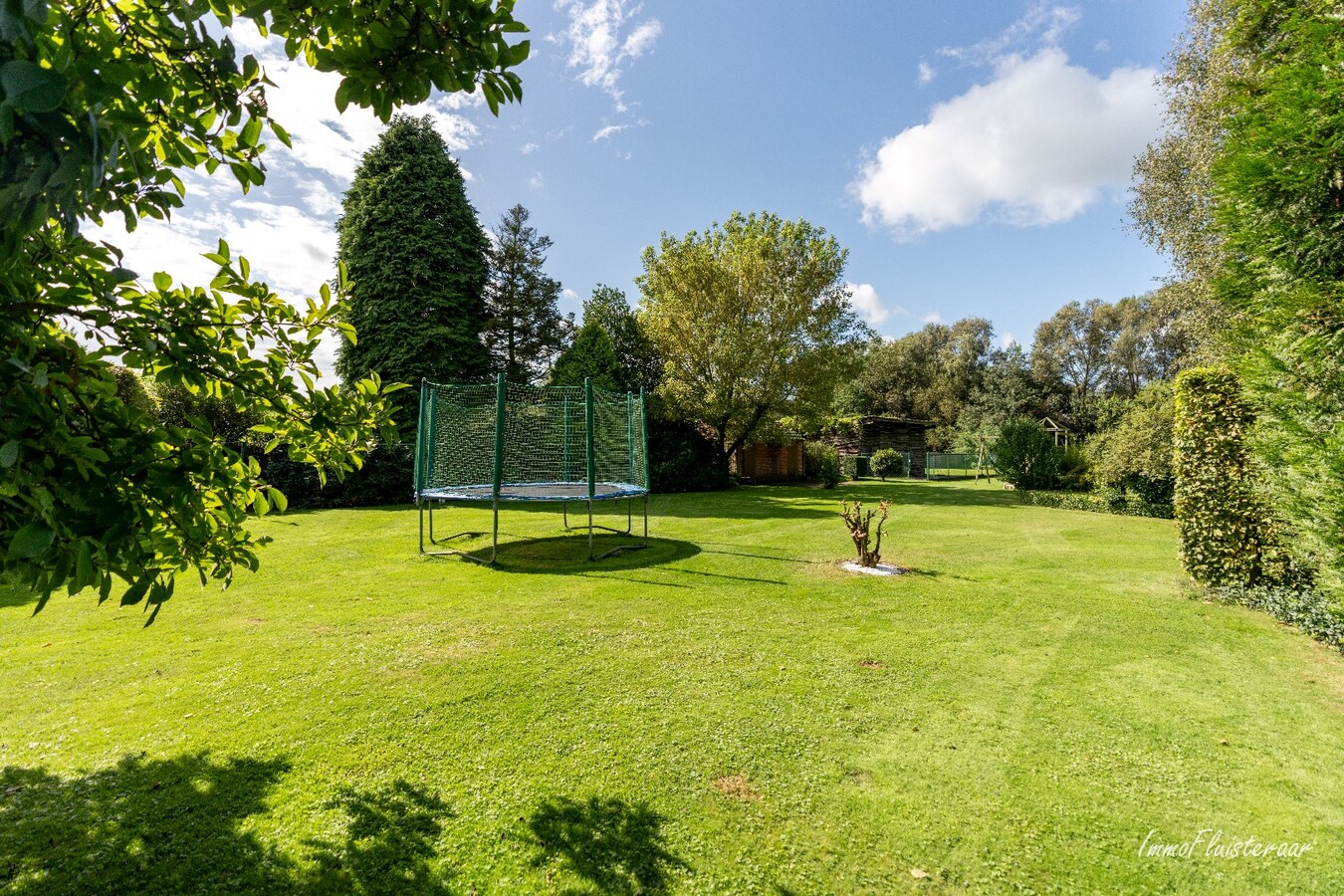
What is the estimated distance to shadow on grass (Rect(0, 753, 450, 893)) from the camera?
76.7 inches

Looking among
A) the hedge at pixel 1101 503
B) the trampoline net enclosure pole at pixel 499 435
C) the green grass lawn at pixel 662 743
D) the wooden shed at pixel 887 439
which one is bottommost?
the green grass lawn at pixel 662 743

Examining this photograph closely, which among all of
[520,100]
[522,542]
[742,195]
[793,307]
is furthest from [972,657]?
[742,195]

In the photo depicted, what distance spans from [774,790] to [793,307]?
58.9 feet

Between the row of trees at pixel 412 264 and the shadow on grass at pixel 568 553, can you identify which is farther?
the row of trees at pixel 412 264

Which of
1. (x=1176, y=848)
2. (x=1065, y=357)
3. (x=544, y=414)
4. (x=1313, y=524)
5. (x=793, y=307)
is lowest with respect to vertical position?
(x=1176, y=848)

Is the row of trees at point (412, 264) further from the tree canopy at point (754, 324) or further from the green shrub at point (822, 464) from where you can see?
the green shrub at point (822, 464)

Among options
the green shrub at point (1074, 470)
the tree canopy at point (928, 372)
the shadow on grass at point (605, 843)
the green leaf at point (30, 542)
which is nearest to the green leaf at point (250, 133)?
the green leaf at point (30, 542)

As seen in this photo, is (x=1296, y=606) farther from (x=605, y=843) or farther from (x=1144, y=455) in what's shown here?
(x=1144, y=455)

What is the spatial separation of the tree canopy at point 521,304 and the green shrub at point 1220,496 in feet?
73.5

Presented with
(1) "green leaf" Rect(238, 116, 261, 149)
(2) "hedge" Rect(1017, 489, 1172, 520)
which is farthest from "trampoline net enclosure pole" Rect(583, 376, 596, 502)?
(2) "hedge" Rect(1017, 489, 1172, 520)

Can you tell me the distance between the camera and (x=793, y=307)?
62.1ft

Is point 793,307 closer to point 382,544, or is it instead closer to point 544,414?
point 544,414

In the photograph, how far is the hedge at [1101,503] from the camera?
13.1 m

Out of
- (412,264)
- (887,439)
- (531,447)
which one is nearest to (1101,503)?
(531,447)
